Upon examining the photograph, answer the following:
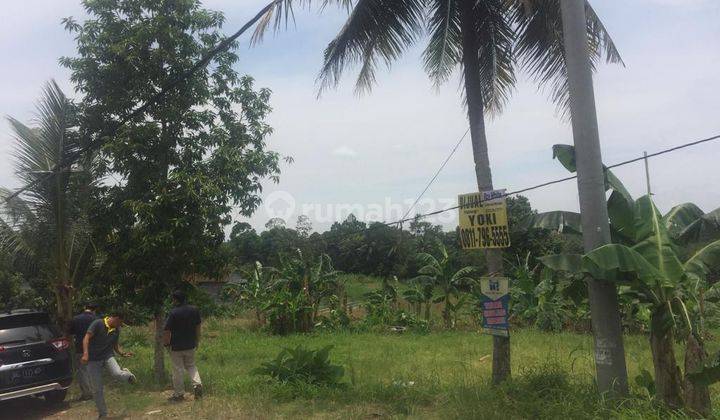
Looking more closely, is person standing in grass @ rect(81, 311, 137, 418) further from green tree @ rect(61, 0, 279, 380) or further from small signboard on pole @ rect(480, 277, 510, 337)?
small signboard on pole @ rect(480, 277, 510, 337)

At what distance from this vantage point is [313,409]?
7.30 metres

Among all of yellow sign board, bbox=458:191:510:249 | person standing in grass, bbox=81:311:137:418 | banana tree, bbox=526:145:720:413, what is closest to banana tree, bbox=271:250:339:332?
person standing in grass, bbox=81:311:137:418

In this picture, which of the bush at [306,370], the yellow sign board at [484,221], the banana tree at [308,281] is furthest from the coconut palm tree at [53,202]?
the banana tree at [308,281]

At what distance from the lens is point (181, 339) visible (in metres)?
8.11

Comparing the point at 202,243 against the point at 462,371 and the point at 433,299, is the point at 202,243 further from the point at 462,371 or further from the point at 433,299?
the point at 433,299

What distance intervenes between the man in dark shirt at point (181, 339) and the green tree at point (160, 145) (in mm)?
1438

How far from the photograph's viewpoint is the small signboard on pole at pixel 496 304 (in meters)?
7.67

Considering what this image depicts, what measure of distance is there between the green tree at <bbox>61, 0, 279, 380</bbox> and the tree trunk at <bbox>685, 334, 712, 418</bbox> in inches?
264

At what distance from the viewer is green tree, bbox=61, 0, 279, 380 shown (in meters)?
9.46

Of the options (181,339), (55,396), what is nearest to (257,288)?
(55,396)

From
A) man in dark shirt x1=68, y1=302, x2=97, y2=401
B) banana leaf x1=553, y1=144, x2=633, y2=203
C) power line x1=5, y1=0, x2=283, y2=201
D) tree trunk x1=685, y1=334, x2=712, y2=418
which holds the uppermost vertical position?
power line x1=5, y1=0, x2=283, y2=201

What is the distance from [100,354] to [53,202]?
384cm

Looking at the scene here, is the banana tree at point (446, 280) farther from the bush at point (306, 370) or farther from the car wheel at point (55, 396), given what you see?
the car wheel at point (55, 396)

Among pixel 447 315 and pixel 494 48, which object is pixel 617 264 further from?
pixel 447 315
